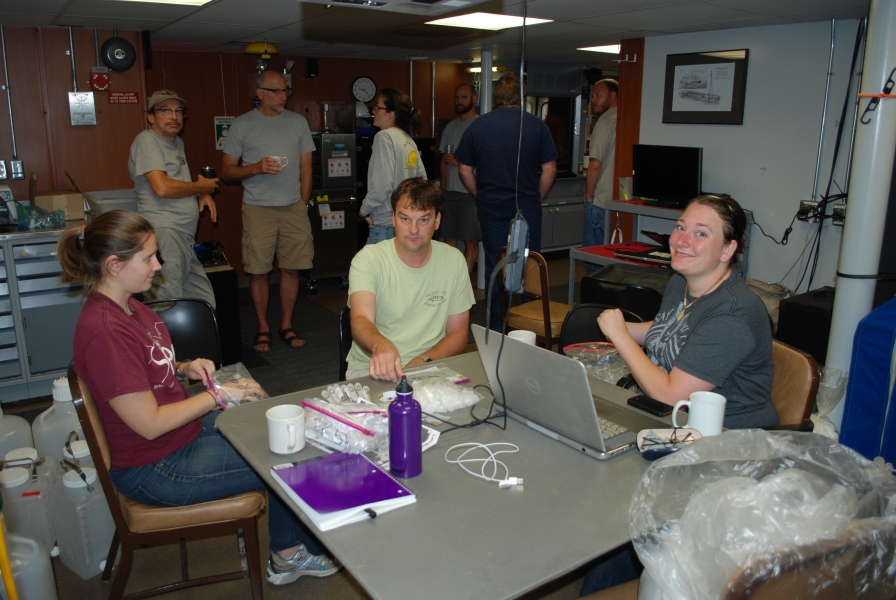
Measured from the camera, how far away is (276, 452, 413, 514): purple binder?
1.41 m

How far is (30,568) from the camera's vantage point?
6.59ft

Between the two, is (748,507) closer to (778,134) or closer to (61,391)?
(61,391)

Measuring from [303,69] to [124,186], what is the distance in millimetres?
2382

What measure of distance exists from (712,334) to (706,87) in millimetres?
3722

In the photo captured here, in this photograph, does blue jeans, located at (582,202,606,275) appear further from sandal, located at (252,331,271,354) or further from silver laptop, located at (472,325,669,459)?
silver laptop, located at (472,325,669,459)

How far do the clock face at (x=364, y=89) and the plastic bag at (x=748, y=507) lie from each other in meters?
6.36

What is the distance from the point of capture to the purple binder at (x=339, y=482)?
1.41m

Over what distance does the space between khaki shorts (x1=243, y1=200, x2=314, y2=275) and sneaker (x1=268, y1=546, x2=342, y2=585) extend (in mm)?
2730

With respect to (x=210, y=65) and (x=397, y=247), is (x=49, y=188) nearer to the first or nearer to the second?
(x=210, y=65)

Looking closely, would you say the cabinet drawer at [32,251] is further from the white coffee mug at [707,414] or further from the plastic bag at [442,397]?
the white coffee mug at [707,414]

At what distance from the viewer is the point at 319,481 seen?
1.49 meters

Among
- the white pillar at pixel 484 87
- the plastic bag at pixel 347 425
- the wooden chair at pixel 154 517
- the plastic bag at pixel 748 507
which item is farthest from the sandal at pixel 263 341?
the plastic bag at pixel 748 507

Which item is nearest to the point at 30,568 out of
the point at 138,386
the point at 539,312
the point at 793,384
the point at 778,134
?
the point at 138,386

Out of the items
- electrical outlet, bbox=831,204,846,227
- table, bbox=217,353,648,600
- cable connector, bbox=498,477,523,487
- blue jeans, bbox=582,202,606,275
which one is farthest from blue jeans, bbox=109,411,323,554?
blue jeans, bbox=582,202,606,275
